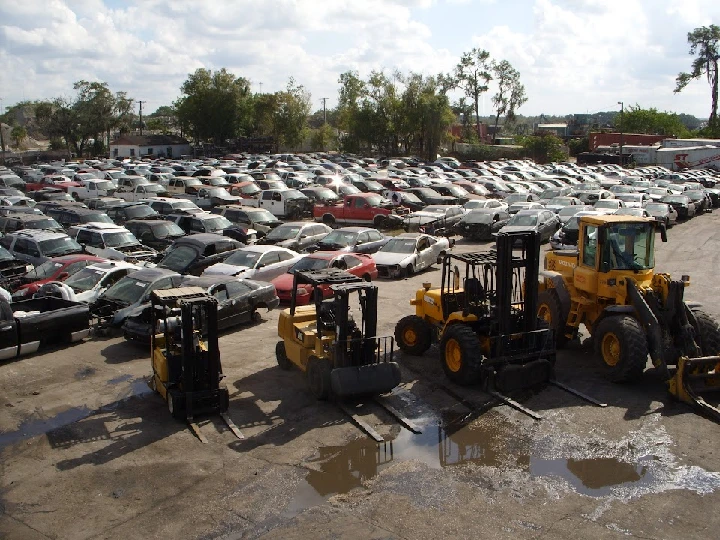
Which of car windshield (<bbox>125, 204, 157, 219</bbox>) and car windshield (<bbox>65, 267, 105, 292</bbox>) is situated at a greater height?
car windshield (<bbox>125, 204, 157, 219</bbox>)

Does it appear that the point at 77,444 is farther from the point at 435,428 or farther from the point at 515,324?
the point at 515,324

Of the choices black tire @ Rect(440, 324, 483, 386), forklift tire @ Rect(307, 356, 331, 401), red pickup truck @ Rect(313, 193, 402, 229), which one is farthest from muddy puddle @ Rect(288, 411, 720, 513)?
red pickup truck @ Rect(313, 193, 402, 229)

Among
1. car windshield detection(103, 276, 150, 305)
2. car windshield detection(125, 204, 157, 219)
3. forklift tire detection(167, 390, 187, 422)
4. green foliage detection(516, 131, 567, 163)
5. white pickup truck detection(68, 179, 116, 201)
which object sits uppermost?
green foliage detection(516, 131, 567, 163)

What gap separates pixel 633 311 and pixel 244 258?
10871 mm

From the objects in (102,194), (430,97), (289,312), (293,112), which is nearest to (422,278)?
(289,312)

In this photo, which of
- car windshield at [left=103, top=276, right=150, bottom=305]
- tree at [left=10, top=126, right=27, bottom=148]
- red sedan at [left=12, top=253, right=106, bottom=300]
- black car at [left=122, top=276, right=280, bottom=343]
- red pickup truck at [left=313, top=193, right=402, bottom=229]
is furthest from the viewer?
tree at [left=10, top=126, right=27, bottom=148]

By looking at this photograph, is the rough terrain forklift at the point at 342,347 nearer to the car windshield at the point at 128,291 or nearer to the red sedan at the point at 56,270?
the car windshield at the point at 128,291

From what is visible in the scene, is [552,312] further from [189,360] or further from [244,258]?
[244,258]

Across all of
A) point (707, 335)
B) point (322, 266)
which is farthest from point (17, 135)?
point (707, 335)

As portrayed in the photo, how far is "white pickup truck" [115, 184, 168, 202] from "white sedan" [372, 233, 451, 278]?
62.6ft

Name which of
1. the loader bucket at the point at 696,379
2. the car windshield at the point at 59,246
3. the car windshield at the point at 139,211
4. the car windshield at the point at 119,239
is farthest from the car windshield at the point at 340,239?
the loader bucket at the point at 696,379

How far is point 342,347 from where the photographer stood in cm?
1088

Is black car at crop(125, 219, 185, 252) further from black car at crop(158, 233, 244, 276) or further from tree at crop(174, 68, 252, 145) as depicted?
tree at crop(174, 68, 252, 145)

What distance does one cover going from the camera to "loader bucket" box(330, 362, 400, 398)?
418 inches
